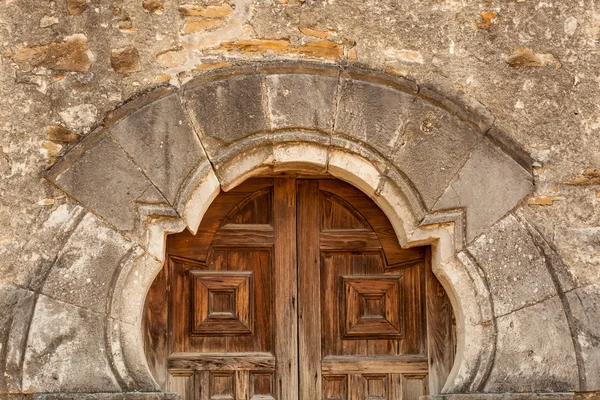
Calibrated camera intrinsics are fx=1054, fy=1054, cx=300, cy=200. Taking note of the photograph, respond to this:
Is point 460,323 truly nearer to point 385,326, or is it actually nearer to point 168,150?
point 385,326

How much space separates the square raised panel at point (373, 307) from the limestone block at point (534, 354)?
0.52 metres

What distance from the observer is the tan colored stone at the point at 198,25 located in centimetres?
449

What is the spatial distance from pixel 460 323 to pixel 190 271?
1199mm

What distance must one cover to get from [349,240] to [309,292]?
0.96 ft

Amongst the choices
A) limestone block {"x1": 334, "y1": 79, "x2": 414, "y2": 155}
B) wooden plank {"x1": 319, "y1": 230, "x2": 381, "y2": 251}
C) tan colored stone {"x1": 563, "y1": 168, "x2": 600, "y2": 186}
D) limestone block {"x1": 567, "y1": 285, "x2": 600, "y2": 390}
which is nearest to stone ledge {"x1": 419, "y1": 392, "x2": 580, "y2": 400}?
limestone block {"x1": 567, "y1": 285, "x2": 600, "y2": 390}

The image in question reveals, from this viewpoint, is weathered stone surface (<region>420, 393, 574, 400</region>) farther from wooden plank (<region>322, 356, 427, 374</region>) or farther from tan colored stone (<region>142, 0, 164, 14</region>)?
tan colored stone (<region>142, 0, 164, 14</region>)

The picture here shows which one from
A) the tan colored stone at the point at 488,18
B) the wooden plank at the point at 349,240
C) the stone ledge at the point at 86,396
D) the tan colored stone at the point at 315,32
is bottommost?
the stone ledge at the point at 86,396

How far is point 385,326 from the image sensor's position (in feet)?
15.4

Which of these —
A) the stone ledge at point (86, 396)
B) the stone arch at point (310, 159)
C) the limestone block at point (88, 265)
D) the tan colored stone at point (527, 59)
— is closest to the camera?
the stone ledge at point (86, 396)

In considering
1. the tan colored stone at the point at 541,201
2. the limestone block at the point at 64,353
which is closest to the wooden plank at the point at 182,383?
the limestone block at the point at 64,353

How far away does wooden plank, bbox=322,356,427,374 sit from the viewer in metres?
4.66

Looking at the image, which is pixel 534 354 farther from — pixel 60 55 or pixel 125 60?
pixel 60 55

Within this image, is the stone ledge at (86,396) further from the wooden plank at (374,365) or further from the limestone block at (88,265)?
the wooden plank at (374,365)

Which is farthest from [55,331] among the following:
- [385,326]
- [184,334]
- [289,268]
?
[385,326]
